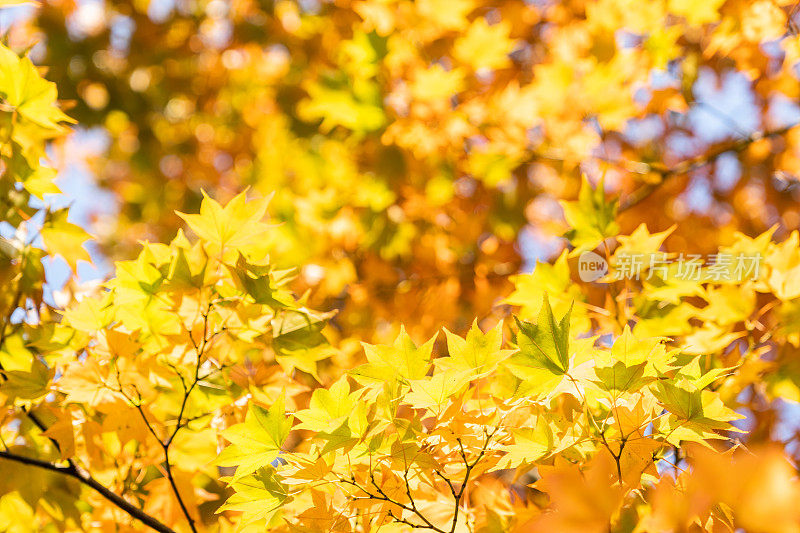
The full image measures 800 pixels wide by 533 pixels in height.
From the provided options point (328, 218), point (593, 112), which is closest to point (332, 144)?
point (328, 218)

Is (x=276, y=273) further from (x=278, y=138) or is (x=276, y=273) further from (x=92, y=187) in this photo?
(x=92, y=187)

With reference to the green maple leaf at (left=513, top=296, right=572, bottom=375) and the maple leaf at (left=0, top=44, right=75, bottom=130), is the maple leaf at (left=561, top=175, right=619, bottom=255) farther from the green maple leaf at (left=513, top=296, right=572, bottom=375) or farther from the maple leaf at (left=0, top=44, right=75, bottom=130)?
the maple leaf at (left=0, top=44, right=75, bottom=130)

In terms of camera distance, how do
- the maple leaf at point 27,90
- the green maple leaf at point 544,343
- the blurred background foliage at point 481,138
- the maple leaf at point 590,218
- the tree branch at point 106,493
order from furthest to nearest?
1. the blurred background foliage at point 481,138
2. the maple leaf at point 590,218
3. the maple leaf at point 27,90
4. the tree branch at point 106,493
5. the green maple leaf at point 544,343

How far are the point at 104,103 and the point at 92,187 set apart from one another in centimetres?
262

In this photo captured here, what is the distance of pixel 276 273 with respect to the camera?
1.22m

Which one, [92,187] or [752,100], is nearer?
[752,100]

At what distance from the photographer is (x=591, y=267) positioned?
177 cm

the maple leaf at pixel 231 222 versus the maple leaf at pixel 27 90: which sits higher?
the maple leaf at pixel 27 90

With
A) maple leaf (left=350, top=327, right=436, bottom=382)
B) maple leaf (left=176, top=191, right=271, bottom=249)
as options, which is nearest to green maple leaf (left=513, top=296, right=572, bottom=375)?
maple leaf (left=350, top=327, right=436, bottom=382)

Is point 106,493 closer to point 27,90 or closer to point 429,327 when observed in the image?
point 27,90

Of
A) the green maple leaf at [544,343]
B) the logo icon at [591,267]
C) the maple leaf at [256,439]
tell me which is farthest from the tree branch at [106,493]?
the logo icon at [591,267]

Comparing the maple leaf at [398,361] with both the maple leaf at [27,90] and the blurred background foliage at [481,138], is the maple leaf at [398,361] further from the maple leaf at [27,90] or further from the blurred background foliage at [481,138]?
the blurred background foliage at [481,138]

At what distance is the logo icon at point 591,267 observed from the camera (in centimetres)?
173

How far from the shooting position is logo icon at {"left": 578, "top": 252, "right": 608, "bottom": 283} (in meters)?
1.73
